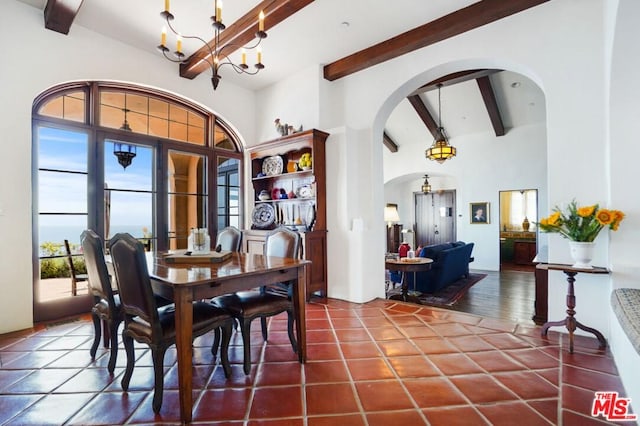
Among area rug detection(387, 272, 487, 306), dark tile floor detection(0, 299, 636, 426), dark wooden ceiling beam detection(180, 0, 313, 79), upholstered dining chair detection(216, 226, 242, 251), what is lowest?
area rug detection(387, 272, 487, 306)

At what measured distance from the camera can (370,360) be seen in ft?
7.96

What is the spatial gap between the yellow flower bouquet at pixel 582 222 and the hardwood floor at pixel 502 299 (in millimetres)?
1271

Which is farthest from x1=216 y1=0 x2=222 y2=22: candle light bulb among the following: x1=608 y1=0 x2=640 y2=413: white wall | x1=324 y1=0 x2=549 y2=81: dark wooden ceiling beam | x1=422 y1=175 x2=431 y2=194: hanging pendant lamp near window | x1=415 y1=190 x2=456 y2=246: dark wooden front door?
x1=415 y1=190 x2=456 y2=246: dark wooden front door

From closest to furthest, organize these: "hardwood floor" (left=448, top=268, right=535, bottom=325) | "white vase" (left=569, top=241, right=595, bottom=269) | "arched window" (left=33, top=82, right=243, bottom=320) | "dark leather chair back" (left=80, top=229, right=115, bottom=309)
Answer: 1. "dark leather chair back" (left=80, top=229, right=115, bottom=309)
2. "white vase" (left=569, top=241, right=595, bottom=269)
3. "arched window" (left=33, top=82, right=243, bottom=320)
4. "hardwood floor" (left=448, top=268, right=535, bottom=325)

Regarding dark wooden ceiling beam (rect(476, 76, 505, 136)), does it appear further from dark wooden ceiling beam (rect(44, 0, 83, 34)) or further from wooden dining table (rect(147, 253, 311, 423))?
dark wooden ceiling beam (rect(44, 0, 83, 34))

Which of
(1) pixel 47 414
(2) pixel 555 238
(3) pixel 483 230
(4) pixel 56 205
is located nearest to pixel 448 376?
(2) pixel 555 238

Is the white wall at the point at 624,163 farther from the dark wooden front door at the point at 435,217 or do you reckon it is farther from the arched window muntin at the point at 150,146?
the dark wooden front door at the point at 435,217

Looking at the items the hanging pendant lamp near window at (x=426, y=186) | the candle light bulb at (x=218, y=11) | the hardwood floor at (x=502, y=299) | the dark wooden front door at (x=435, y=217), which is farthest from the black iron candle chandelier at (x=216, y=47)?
the dark wooden front door at (x=435, y=217)

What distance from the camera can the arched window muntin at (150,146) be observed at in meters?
3.50

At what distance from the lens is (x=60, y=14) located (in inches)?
121

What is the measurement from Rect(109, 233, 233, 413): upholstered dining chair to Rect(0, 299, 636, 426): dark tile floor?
0.91ft

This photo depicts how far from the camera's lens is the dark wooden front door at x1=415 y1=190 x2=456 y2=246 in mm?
9383

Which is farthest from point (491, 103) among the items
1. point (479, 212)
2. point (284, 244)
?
point (284, 244)

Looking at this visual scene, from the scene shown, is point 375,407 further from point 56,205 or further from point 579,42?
point 56,205
